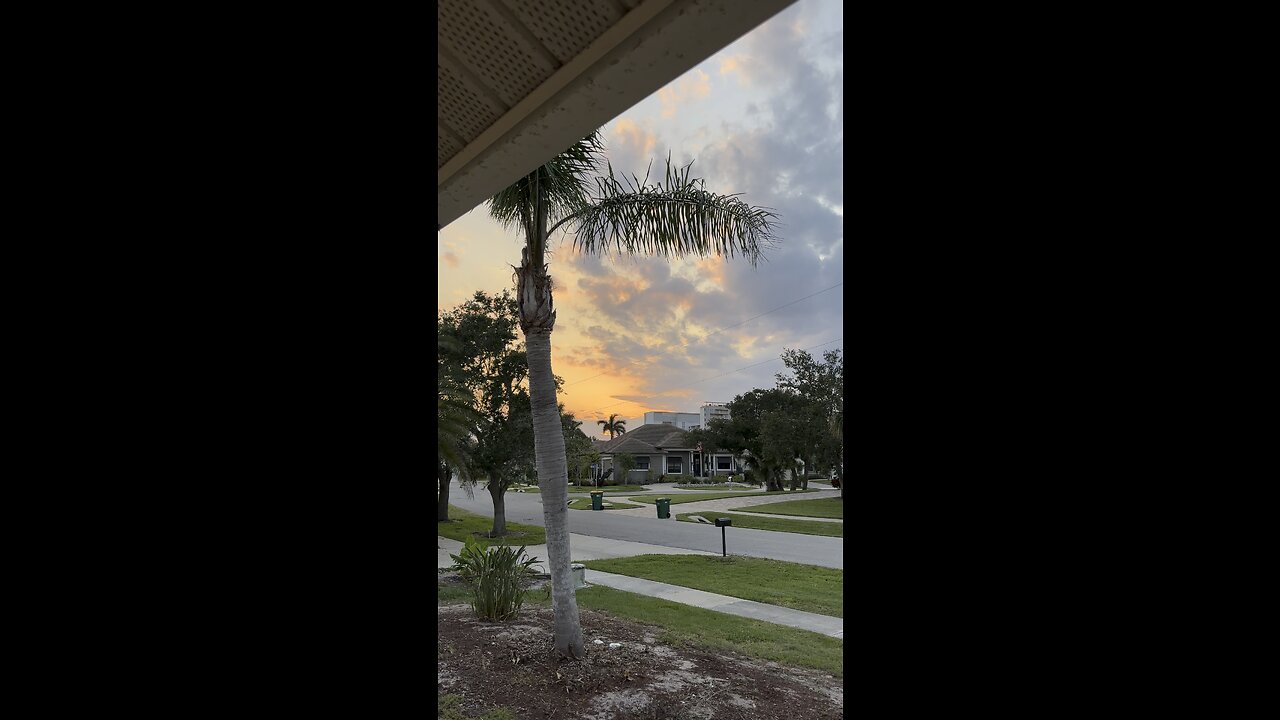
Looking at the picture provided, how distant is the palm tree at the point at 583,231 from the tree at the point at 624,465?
104 ft

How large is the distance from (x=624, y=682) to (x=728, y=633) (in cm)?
163

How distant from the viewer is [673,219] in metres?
5.57

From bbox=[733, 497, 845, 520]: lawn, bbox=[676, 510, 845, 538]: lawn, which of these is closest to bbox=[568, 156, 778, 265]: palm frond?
bbox=[676, 510, 845, 538]: lawn

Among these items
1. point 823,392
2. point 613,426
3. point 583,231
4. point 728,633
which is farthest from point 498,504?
point 613,426

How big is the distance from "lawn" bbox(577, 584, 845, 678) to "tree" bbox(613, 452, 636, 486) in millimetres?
29691
